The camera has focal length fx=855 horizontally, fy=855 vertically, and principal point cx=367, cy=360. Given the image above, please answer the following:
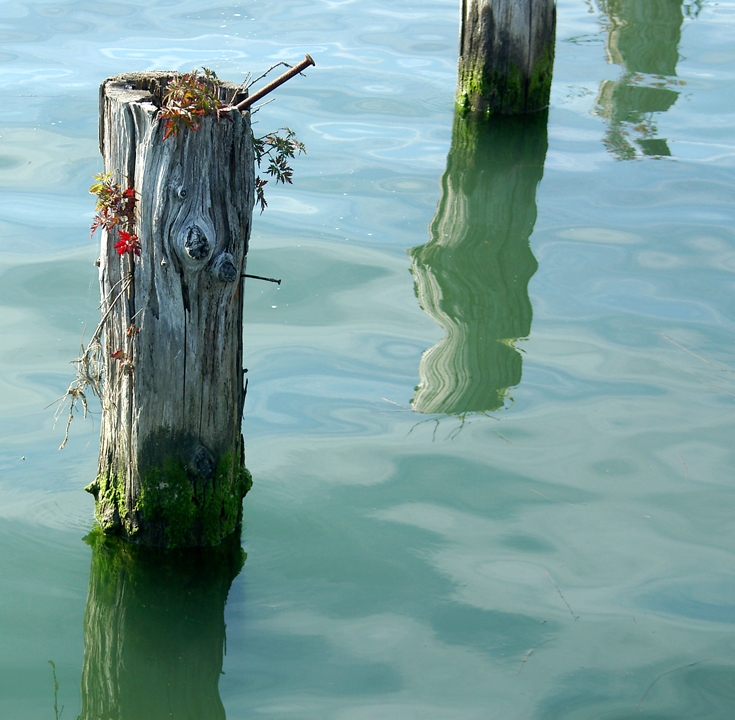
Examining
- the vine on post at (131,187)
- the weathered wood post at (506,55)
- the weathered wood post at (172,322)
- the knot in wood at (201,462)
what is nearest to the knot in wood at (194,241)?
the weathered wood post at (172,322)

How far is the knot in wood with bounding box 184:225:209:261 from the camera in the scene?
2742 mm

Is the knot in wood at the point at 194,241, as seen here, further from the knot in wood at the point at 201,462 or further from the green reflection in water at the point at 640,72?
the green reflection in water at the point at 640,72

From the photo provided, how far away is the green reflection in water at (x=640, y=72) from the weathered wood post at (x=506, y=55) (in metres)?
0.85

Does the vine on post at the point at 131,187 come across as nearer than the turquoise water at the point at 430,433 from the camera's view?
Yes

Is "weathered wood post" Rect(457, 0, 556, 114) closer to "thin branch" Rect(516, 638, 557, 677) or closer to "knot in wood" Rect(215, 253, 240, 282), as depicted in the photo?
"knot in wood" Rect(215, 253, 240, 282)

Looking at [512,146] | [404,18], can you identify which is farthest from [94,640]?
[404,18]

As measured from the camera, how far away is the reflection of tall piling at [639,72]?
7.62 meters

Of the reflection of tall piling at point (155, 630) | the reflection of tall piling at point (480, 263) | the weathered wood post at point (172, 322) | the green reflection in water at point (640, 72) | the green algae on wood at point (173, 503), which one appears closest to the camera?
the weathered wood post at point (172, 322)

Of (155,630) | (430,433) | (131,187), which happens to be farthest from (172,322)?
(430,433)

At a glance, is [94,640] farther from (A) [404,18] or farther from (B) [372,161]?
(A) [404,18]

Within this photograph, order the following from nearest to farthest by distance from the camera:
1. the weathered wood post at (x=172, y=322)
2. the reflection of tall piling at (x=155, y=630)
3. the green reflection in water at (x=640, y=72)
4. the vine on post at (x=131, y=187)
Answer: the vine on post at (x=131, y=187) → the weathered wood post at (x=172, y=322) → the reflection of tall piling at (x=155, y=630) → the green reflection in water at (x=640, y=72)

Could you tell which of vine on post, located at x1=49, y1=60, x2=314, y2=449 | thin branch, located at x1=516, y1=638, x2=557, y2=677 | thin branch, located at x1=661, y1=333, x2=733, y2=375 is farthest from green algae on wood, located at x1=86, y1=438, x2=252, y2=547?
thin branch, located at x1=661, y1=333, x2=733, y2=375

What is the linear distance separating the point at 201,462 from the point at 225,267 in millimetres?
774

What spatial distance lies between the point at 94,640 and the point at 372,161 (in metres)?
4.89
